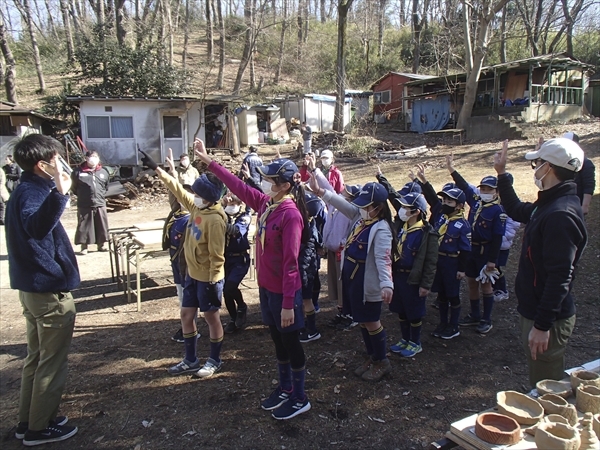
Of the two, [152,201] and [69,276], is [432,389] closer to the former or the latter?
[69,276]

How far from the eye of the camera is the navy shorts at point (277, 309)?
11.2 ft

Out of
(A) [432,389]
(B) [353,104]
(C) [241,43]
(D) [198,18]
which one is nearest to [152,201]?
(A) [432,389]

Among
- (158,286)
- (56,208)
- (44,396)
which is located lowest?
(158,286)

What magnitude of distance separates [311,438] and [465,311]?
3290 millimetres

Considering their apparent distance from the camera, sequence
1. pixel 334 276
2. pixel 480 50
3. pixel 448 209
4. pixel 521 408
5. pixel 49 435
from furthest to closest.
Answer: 1. pixel 480 50
2. pixel 334 276
3. pixel 448 209
4. pixel 49 435
5. pixel 521 408

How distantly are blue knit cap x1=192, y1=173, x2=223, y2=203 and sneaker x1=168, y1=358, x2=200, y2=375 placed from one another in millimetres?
1604

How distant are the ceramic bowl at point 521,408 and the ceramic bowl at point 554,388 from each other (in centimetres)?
15

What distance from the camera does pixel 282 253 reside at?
3404mm

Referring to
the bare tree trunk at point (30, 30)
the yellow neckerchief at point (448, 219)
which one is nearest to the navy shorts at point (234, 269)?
the yellow neckerchief at point (448, 219)

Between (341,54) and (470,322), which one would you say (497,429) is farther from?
(341,54)

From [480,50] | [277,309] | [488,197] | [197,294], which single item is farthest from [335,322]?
[480,50]

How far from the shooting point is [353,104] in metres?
32.8

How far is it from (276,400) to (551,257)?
2350mm

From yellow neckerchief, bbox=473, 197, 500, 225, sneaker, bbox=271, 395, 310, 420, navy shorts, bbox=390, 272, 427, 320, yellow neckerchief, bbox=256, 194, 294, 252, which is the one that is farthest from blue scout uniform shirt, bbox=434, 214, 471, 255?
sneaker, bbox=271, 395, 310, 420
